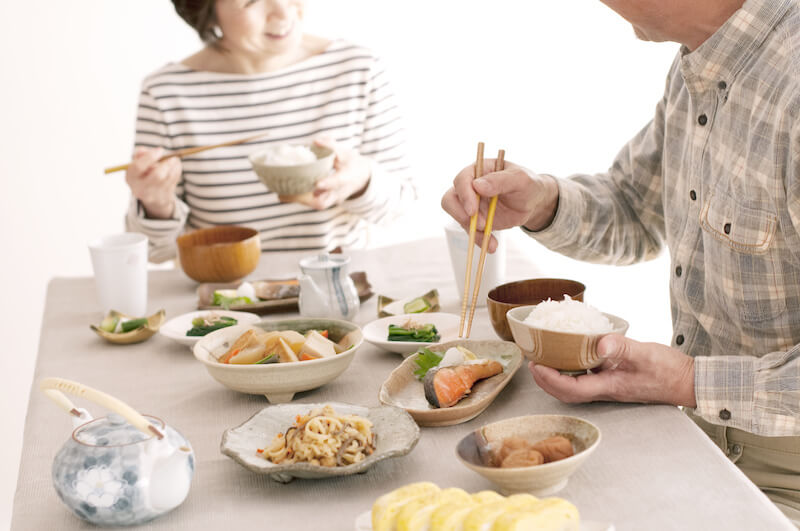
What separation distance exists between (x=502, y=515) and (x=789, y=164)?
30.2 inches

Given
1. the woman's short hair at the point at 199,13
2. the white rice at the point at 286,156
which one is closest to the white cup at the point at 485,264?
the white rice at the point at 286,156

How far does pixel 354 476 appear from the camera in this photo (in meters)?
1.08

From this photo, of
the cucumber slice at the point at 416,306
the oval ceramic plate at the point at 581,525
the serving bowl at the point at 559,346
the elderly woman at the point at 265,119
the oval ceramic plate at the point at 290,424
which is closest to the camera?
the oval ceramic plate at the point at 581,525

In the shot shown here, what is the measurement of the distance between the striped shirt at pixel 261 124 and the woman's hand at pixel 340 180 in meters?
0.25

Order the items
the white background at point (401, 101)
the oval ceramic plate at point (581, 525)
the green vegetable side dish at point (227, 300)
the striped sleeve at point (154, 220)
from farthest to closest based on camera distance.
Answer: the white background at point (401, 101) → the striped sleeve at point (154, 220) → the green vegetable side dish at point (227, 300) → the oval ceramic plate at point (581, 525)

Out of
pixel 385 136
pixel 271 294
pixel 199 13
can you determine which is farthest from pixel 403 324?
pixel 199 13

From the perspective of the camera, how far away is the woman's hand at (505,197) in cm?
151

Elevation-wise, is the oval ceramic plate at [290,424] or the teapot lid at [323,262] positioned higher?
the teapot lid at [323,262]

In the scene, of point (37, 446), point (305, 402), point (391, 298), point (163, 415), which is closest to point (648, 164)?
point (391, 298)

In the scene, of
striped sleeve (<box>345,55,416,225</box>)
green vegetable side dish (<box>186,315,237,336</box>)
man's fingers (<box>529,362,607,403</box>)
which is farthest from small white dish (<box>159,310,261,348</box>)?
striped sleeve (<box>345,55,416,225</box>)

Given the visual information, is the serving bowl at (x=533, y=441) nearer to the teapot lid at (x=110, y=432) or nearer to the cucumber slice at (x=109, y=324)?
the teapot lid at (x=110, y=432)

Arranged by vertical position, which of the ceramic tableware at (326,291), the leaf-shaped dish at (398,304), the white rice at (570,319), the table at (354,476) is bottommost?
the table at (354,476)

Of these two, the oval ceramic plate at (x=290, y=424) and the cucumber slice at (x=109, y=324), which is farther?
the cucumber slice at (x=109, y=324)

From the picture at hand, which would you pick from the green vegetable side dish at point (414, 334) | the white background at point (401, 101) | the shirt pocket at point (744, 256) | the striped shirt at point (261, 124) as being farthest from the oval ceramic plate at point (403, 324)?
the white background at point (401, 101)
